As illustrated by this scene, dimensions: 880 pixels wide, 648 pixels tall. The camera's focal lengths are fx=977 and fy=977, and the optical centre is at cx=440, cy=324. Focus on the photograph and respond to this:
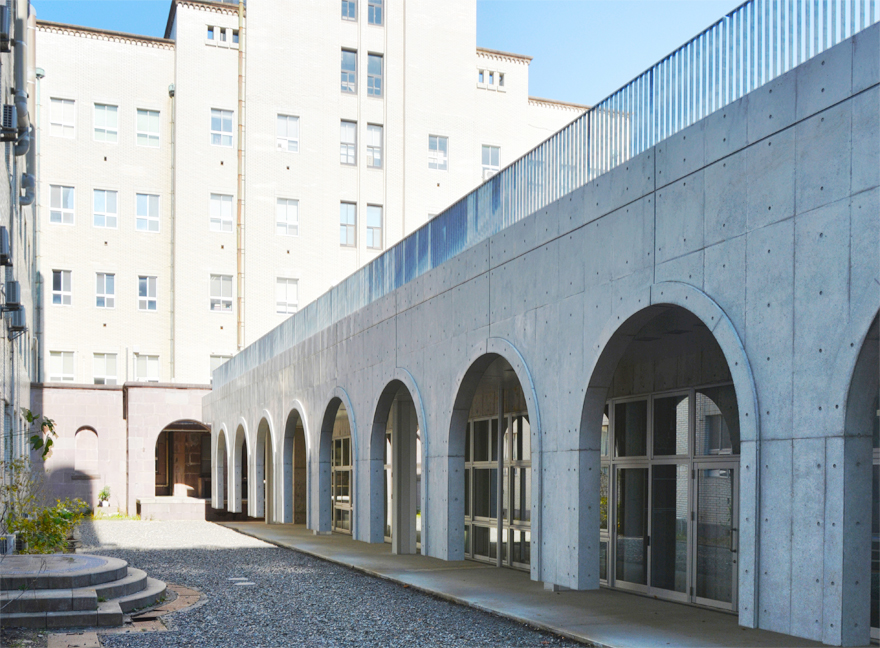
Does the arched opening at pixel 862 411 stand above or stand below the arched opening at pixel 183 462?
above

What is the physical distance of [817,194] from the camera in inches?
309

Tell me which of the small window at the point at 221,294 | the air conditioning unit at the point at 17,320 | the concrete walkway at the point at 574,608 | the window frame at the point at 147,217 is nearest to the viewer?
the concrete walkway at the point at 574,608

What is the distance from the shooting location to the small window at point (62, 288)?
40.2 m

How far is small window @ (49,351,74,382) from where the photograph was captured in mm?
39938

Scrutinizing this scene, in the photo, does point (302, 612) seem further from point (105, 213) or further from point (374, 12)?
point (374, 12)

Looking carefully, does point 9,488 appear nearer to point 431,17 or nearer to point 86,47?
point 86,47

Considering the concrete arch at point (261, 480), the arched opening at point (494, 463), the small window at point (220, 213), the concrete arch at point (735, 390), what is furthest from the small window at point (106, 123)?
the concrete arch at point (735, 390)

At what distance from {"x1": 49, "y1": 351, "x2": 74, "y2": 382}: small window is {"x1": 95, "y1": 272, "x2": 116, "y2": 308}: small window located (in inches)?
96.3

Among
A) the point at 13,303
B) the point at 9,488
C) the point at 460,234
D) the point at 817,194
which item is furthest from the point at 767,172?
the point at 13,303

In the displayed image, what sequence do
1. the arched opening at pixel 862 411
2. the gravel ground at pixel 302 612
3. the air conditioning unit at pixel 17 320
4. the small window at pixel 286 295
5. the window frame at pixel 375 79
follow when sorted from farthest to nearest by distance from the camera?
1. the window frame at pixel 375 79
2. the small window at pixel 286 295
3. the air conditioning unit at pixel 17 320
4. the gravel ground at pixel 302 612
5. the arched opening at pixel 862 411

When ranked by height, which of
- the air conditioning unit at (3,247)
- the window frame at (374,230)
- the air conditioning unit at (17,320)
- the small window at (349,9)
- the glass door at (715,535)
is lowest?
the glass door at (715,535)

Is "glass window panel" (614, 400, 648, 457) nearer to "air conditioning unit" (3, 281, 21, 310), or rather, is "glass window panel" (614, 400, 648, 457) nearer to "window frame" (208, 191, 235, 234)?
"air conditioning unit" (3, 281, 21, 310)

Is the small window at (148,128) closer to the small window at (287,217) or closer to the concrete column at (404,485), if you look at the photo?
the small window at (287,217)

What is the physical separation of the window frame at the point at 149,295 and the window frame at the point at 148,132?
5.72m
